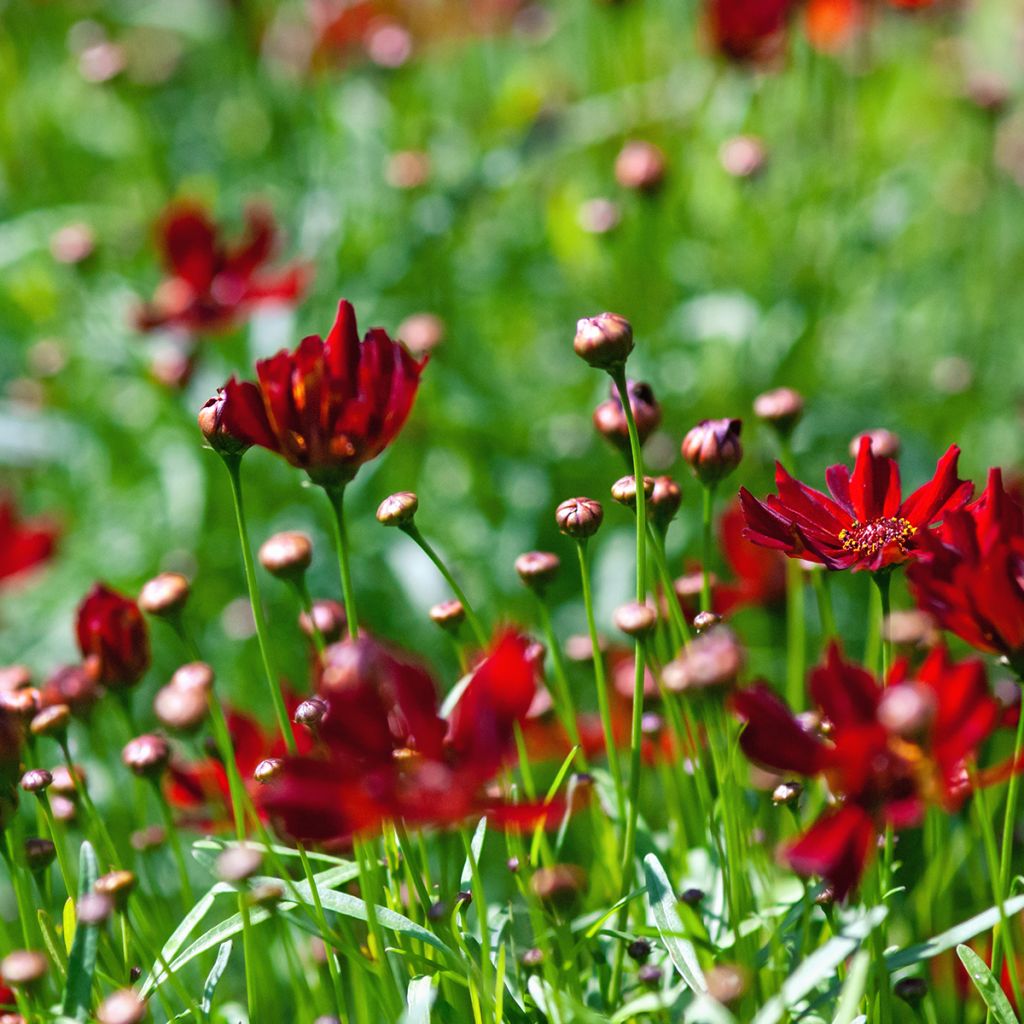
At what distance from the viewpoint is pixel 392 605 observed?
1.54m

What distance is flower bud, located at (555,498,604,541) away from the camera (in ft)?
2.26

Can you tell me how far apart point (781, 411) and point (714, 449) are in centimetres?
11

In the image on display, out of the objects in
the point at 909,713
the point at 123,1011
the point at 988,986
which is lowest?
the point at 988,986

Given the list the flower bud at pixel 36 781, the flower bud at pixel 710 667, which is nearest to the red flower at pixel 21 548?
the flower bud at pixel 36 781

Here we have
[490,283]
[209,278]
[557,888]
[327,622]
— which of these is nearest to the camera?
[557,888]

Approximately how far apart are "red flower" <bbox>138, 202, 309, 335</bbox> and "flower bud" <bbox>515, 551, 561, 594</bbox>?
2.36 ft

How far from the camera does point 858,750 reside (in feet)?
1.65

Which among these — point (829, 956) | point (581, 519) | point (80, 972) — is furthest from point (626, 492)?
point (80, 972)

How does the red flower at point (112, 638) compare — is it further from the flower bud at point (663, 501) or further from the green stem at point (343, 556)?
the flower bud at point (663, 501)

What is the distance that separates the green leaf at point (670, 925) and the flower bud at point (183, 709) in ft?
0.75

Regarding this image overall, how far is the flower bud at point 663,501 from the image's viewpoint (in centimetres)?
76

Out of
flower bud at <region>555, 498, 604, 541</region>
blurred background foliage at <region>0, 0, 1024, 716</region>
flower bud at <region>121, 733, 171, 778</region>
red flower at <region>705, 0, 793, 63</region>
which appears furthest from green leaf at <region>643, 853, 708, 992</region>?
red flower at <region>705, 0, 793, 63</region>

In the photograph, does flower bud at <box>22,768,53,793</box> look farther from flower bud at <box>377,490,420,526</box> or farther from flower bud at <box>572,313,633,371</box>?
flower bud at <box>572,313,633,371</box>

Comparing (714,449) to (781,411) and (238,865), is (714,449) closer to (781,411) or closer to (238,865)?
(781,411)
